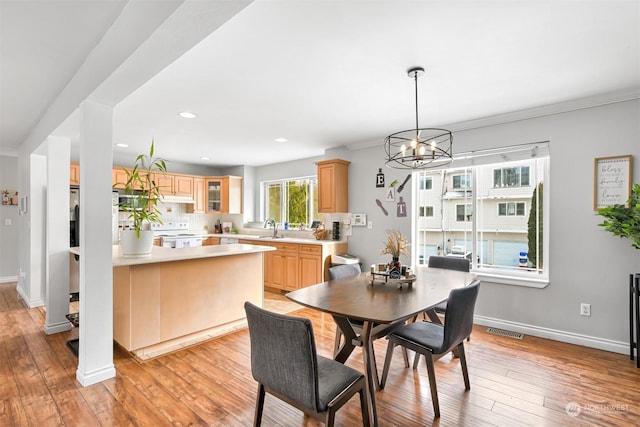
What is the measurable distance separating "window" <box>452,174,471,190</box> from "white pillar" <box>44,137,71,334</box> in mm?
4534

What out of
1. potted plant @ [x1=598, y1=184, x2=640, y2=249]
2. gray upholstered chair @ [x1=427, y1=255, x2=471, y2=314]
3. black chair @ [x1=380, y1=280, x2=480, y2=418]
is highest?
potted plant @ [x1=598, y1=184, x2=640, y2=249]

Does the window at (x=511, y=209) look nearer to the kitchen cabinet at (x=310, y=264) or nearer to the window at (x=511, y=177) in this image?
the window at (x=511, y=177)

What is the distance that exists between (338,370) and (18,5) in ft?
8.66

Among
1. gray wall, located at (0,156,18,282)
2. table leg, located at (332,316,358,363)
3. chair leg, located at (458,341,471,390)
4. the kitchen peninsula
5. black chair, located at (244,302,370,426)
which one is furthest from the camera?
gray wall, located at (0,156,18,282)

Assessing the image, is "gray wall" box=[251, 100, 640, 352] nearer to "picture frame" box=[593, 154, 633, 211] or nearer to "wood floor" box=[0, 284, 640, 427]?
"picture frame" box=[593, 154, 633, 211]

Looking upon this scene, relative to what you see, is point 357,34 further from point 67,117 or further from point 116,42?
point 67,117

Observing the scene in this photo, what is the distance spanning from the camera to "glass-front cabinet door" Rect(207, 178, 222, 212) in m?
6.88

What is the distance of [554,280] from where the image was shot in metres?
3.25

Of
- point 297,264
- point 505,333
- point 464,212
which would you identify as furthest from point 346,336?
point 297,264

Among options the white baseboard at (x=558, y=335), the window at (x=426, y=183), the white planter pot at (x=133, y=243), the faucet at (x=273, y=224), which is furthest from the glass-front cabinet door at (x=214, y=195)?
the white baseboard at (x=558, y=335)

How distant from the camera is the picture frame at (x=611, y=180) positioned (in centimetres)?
287

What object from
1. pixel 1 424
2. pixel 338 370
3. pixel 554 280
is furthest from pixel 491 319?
pixel 1 424

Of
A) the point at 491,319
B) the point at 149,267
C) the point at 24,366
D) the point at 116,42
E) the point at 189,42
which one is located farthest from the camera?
the point at 491,319

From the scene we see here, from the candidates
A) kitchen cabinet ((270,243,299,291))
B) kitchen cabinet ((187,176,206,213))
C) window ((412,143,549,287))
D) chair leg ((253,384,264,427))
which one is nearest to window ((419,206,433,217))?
window ((412,143,549,287))
